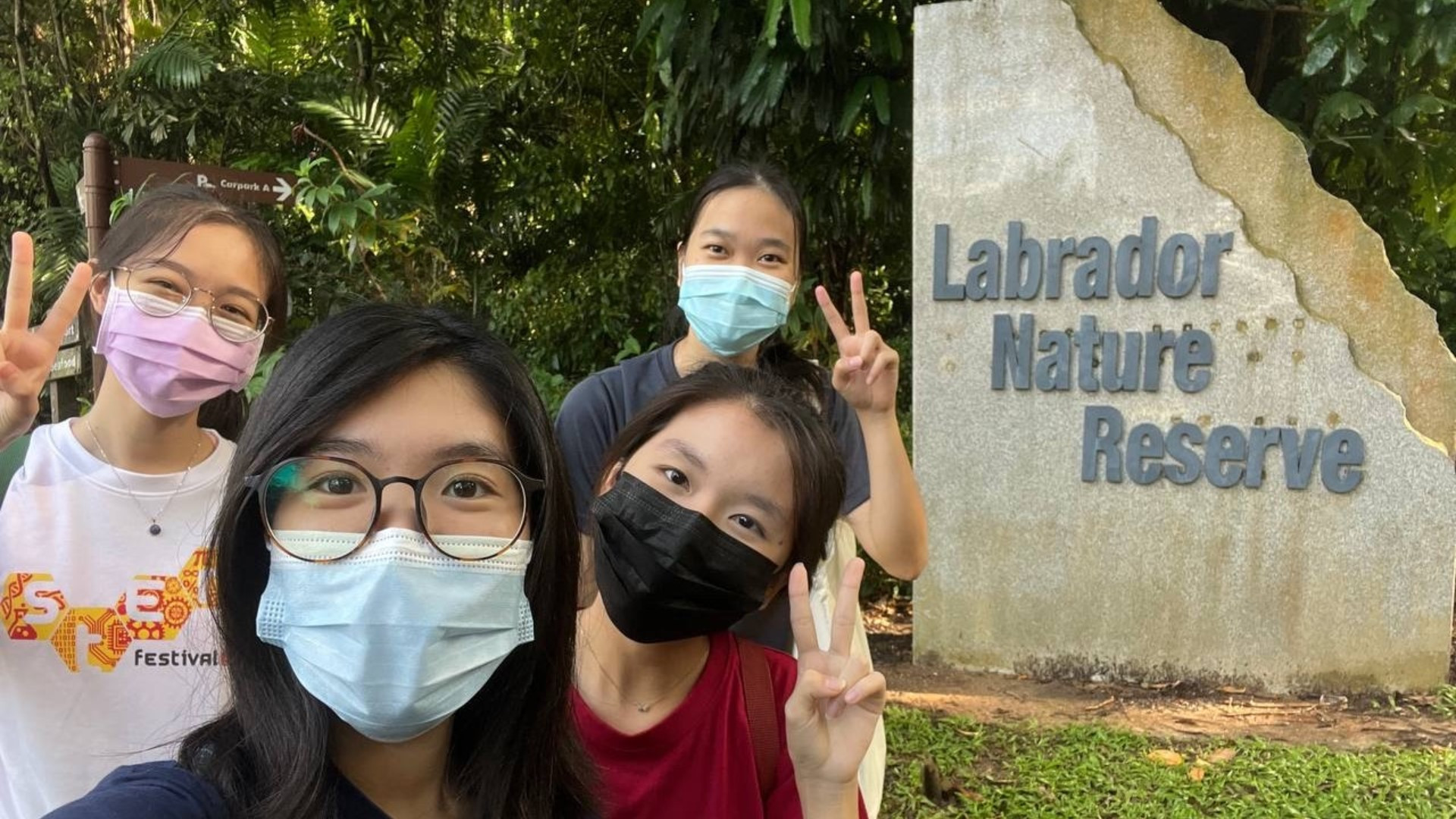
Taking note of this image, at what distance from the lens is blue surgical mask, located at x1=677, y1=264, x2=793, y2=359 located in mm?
2164

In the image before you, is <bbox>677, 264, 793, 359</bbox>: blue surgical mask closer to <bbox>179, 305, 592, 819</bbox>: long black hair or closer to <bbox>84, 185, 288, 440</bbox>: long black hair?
<bbox>84, 185, 288, 440</bbox>: long black hair

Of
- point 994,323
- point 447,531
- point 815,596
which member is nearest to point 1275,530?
point 994,323

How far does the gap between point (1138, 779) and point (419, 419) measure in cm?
311

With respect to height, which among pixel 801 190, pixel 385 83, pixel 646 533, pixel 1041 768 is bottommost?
pixel 1041 768

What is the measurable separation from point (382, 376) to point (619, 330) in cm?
570

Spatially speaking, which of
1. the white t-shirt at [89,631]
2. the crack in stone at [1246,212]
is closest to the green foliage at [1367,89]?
the crack in stone at [1246,212]

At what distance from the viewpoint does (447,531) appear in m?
1.09

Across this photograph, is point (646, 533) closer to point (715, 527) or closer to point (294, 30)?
point (715, 527)

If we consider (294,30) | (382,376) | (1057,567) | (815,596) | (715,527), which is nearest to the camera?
(382,376)

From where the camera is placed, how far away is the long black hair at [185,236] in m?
1.77

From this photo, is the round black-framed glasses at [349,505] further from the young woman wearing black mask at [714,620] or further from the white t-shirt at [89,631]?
the white t-shirt at [89,631]

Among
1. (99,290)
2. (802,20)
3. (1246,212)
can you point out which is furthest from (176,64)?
(1246,212)

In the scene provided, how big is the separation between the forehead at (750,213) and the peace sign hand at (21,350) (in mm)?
1246

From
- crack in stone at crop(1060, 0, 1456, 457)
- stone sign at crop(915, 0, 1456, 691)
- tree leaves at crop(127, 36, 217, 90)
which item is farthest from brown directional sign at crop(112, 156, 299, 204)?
tree leaves at crop(127, 36, 217, 90)
